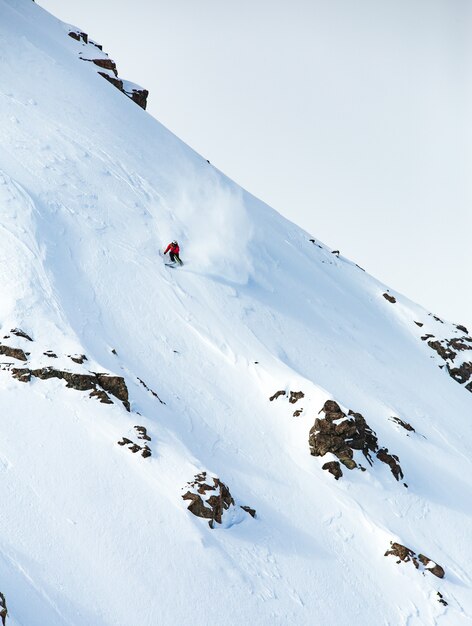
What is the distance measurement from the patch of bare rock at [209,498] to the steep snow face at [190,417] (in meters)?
0.09

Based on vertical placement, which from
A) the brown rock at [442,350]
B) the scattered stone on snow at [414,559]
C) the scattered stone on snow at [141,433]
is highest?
the brown rock at [442,350]

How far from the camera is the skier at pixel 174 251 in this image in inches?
1116

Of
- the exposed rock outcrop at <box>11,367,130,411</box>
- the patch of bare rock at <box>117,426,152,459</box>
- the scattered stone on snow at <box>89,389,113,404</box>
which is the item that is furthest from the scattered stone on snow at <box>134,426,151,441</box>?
the scattered stone on snow at <box>89,389,113,404</box>

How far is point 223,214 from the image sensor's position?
37.0 metres

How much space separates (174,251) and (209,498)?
15425mm

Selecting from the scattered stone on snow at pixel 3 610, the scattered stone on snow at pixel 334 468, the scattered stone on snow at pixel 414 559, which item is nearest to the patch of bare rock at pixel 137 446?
the scattered stone on snow at pixel 3 610

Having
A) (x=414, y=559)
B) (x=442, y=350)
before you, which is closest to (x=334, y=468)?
(x=414, y=559)

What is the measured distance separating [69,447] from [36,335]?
5022 mm

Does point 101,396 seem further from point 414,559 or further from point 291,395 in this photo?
point 414,559

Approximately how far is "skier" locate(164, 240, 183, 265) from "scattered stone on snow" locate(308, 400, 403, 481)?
11.5m

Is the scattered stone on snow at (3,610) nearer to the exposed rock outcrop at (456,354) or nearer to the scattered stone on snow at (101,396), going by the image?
the scattered stone on snow at (101,396)

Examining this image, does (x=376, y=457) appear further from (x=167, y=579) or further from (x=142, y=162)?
(x=142, y=162)

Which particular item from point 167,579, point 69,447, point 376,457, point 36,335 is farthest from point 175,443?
point 376,457

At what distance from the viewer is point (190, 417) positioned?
65.6ft
